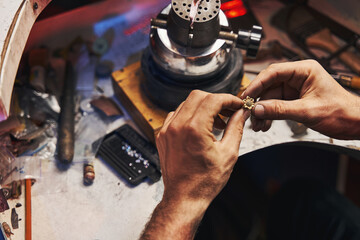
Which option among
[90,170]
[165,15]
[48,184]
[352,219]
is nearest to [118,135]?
[90,170]

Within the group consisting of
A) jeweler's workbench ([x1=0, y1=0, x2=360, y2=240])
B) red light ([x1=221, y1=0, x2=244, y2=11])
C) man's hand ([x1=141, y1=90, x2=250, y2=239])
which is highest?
red light ([x1=221, y1=0, x2=244, y2=11])

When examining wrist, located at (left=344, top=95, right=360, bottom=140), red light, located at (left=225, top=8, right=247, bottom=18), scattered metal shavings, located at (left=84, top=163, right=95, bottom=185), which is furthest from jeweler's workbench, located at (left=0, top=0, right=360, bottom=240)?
red light, located at (left=225, top=8, right=247, bottom=18)

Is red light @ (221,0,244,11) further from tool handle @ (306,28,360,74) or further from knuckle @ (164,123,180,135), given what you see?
knuckle @ (164,123,180,135)

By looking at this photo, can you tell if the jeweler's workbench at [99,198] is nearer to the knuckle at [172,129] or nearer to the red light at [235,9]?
the knuckle at [172,129]

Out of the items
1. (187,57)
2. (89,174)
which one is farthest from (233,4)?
(89,174)

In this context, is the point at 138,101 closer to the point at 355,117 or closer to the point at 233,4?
the point at 233,4

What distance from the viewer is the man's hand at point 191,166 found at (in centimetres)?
93

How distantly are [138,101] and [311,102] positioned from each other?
1.93ft

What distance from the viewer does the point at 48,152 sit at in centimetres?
129

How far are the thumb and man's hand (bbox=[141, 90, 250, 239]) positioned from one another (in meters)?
0.13

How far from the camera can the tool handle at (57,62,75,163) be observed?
1245 millimetres

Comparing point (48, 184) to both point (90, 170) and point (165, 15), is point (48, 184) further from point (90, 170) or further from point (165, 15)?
point (165, 15)

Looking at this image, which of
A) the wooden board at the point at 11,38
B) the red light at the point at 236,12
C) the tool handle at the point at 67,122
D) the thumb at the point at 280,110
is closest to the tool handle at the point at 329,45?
the red light at the point at 236,12

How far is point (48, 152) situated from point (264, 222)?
4.00 feet
